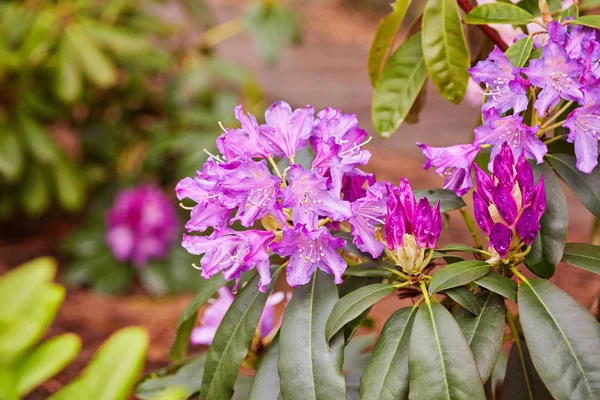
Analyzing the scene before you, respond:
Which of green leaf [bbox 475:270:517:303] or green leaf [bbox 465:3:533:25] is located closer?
→ green leaf [bbox 475:270:517:303]

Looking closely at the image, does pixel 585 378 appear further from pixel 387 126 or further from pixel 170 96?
pixel 170 96

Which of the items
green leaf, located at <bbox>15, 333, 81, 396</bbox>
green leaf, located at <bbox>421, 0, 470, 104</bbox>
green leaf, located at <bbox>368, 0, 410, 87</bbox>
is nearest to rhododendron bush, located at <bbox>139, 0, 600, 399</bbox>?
green leaf, located at <bbox>421, 0, 470, 104</bbox>

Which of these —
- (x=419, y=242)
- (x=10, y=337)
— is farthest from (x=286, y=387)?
(x=10, y=337)

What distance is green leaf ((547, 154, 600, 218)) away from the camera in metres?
0.88

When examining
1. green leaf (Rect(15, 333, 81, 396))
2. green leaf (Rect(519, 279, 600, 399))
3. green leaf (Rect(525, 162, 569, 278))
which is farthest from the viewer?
green leaf (Rect(15, 333, 81, 396))

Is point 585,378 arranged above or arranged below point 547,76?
below

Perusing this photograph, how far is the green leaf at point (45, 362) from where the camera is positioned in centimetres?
126

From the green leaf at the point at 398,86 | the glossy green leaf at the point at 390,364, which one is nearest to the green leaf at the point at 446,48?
the green leaf at the point at 398,86

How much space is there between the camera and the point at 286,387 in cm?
83

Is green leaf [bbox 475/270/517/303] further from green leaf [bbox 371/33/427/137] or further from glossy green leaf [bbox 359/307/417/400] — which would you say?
green leaf [bbox 371/33/427/137]

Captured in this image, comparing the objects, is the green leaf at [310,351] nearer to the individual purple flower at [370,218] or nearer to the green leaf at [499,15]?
the individual purple flower at [370,218]

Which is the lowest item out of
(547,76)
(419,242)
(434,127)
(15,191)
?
(434,127)

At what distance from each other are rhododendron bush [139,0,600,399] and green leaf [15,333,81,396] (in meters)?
0.43

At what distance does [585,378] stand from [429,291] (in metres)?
0.19
